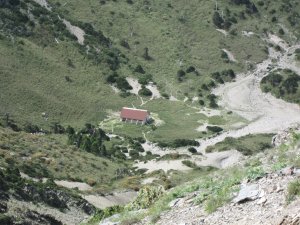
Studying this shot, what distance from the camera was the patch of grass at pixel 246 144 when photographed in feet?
280

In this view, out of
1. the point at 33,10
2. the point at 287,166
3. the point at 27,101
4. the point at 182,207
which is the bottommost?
the point at 182,207

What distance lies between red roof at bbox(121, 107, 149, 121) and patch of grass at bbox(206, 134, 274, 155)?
1952 centimetres

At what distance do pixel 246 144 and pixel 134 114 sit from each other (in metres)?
28.5

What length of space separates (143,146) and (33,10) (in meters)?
54.2

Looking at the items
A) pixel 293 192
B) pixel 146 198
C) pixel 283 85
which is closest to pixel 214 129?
pixel 283 85

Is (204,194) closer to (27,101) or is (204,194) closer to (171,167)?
(171,167)

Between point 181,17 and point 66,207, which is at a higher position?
point 181,17

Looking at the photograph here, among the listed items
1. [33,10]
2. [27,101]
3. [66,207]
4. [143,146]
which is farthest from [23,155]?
[33,10]

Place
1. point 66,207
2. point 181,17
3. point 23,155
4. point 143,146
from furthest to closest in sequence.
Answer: point 181,17 < point 143,146 < point 23,155 < point 66,207

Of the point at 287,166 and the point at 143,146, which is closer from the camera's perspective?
the point at 287,166

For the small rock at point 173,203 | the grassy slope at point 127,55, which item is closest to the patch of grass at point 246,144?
the grassy slope at point 127,55

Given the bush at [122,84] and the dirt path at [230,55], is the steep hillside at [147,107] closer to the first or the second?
the bush at [122,84]

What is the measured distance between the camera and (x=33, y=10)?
133 m

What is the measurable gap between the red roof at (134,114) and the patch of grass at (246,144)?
19.5 meters
